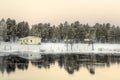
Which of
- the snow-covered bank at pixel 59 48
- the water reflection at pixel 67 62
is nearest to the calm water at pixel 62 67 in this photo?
the water reflection at pixel 67 62

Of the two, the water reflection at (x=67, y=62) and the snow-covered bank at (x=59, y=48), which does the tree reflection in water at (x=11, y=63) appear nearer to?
the water reflection at (x=67, y=62)

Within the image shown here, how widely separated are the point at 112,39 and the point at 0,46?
2.94 m

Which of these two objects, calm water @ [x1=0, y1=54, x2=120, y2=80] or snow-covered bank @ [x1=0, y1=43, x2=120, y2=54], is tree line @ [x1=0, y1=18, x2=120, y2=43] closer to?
snow-covered bank @ [x1=0, y1=43, x2=120, y2=54]

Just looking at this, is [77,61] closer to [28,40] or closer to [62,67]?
[62,67]

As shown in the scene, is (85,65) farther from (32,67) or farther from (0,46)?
(0,46)

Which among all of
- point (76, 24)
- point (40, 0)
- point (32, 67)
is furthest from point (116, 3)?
point (32, 67)

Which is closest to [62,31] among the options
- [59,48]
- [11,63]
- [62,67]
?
[59,48]

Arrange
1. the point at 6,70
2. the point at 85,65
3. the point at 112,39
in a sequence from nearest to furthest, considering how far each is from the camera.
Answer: the point at 6,70 → the point at 85,65 → the point at 112,39

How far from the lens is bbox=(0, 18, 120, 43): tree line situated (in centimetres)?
1080

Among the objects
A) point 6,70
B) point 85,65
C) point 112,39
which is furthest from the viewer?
point 112,39

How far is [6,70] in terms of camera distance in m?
9.75

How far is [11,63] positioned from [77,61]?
171 centimetres

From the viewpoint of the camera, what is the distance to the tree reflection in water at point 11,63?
32.3 ft

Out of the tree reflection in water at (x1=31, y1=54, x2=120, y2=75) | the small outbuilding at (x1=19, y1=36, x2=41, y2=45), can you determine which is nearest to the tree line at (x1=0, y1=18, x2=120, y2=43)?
the small outbuilding at (x1=19, y1=36, x2=41, y2=45)
